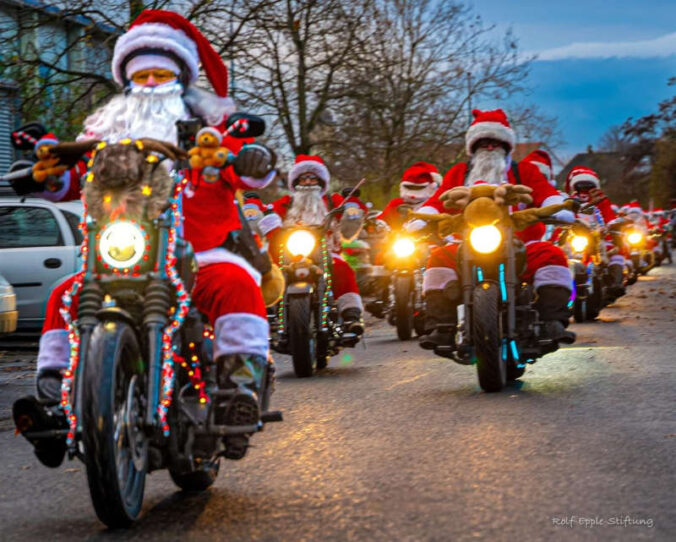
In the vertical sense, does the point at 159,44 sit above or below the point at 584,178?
below

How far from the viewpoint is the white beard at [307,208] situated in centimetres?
1034

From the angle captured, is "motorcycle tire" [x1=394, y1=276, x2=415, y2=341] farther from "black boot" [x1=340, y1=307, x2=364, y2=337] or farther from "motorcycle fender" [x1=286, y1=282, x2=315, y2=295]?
"motorcycle fender" [x1=286, y1=282, x2=315, y2=295]

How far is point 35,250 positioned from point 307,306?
5.25 m

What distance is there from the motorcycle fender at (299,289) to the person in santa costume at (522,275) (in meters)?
1.37

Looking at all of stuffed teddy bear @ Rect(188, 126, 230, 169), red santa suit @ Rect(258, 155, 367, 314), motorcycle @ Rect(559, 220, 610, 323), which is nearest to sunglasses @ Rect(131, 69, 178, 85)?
stuffed teddy bear @ Rect(188, 126, 230, 169)

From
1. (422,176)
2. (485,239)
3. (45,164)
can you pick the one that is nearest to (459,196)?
(485,239)

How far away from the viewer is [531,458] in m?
5.50

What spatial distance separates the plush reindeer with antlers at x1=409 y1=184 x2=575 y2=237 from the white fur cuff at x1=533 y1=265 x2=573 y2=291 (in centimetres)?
40

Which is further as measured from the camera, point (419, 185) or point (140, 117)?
point (419, 185)

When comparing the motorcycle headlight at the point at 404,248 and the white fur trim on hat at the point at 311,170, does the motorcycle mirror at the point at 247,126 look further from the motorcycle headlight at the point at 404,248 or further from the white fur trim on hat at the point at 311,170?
the motorcycle headlight at the point at 404,248

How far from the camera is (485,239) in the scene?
→ 7.83 meters

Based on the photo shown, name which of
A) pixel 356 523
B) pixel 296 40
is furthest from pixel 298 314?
pixel 296 40

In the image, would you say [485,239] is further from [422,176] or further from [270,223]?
[422,176]

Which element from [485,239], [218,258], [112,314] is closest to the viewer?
[112,314]
